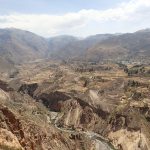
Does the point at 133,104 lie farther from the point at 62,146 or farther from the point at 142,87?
the point at 62,146

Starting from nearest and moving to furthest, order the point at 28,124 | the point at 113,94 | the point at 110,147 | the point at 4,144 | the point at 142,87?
Answer: the point at 4,144, the point at 28,124, the point at 110,147, the point at 113,94, the point at 142,87

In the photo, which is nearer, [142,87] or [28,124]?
[28,124]

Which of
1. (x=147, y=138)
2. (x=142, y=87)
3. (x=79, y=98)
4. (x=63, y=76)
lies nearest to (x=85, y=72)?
(x=63, y=76)

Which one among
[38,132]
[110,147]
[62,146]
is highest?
[38,132]

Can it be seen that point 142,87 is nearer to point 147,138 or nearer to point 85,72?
point 147,138

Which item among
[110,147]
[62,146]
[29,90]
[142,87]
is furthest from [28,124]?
[29,90]

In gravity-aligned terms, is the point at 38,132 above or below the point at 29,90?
above

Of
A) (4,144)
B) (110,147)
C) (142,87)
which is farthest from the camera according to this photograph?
(142,87)
